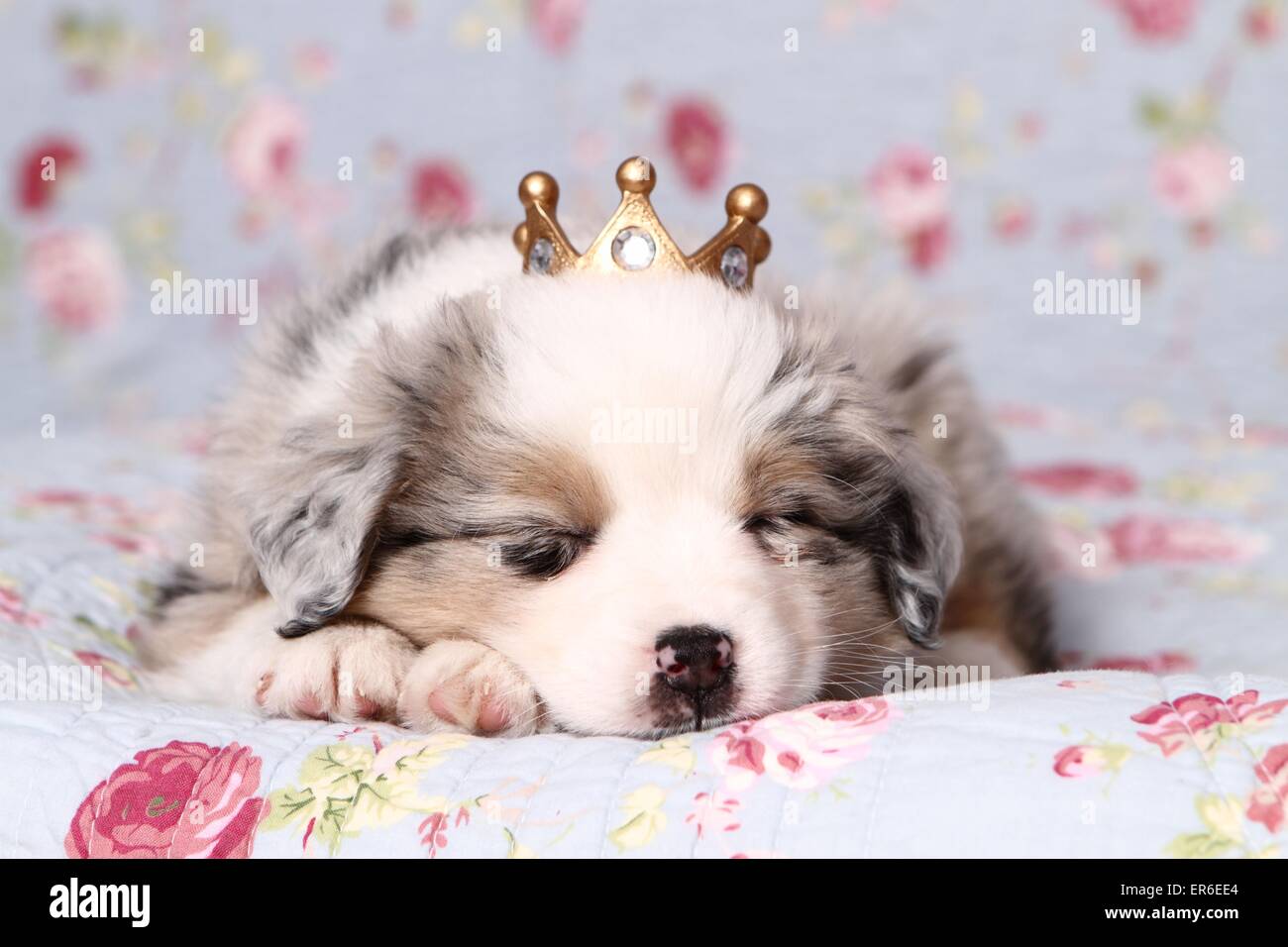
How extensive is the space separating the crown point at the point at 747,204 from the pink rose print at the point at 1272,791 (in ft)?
4.23

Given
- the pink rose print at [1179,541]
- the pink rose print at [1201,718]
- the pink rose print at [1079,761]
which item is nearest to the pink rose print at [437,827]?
the pink rose print at [1079,761]

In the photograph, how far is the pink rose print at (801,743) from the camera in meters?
1.88

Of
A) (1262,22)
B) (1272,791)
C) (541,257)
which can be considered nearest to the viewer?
(1272,791)

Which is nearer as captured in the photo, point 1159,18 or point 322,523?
point 322,523

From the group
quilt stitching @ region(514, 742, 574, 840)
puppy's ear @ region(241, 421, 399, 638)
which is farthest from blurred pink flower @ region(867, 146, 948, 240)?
quilt stitching @ region(514, 742, 574, 840)

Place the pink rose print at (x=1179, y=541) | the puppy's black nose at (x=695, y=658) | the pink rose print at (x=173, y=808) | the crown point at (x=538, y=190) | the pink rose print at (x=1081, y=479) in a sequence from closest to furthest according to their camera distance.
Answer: the pink rose print at (x=173, y=808), the puppy's black nose at (x=695, y=658), the crown point at (x=538, y=190), the pink rose print at (x=1179, y=541), the pink rose print at (x=1081, y=479)

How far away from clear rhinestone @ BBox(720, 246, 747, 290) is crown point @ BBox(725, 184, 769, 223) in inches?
2.4

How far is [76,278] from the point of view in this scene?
5.59 meters

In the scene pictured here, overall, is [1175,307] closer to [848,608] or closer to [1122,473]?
[1122,473]

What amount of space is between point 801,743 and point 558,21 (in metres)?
4.05

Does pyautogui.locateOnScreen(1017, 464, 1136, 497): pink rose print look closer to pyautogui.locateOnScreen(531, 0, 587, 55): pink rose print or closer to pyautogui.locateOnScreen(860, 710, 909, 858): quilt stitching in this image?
pyautogui.locateOnScreen(531, 0, 587, 55): pink rose print

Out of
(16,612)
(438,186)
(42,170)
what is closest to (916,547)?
(16,612)

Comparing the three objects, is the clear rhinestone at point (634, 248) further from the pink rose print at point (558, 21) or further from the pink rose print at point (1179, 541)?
the pink rose print at point (558, 21)

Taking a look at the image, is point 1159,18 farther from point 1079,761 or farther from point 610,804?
point 610,804
